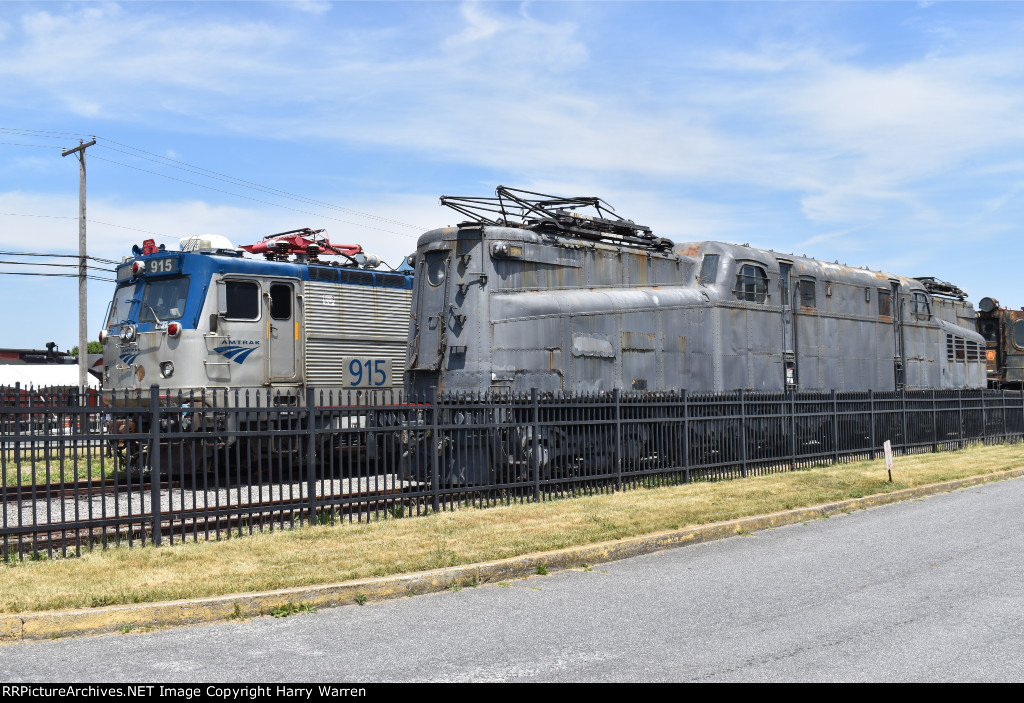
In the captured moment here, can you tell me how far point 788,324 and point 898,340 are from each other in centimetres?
524

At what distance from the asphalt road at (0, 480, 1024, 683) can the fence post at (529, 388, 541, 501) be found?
3.95 metres

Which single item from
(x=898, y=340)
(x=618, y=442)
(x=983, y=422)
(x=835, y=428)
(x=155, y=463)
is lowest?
(x=983, y=422)

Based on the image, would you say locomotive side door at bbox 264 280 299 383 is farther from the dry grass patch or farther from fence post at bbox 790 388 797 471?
fence post at bbox 790 388 797 471

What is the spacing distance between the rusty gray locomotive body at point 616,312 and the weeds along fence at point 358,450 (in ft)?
2.74

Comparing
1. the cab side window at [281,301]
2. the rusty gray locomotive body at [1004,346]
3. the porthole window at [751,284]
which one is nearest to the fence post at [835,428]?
the porthole window at [751,284]

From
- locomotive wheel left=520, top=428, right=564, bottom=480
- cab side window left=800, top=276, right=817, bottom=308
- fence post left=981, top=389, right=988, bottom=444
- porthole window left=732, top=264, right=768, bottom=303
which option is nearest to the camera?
locomotive wheel left=520, top=428, right=564, bottom=480

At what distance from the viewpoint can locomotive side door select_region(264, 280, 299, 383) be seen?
1599cm

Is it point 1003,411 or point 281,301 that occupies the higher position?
point 281,301

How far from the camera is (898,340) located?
74.5 feet

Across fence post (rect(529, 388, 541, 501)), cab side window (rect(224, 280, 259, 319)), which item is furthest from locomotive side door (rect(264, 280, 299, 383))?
fence post (rect(529, 388, 541, 501))

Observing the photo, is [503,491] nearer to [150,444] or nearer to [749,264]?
[150,444]

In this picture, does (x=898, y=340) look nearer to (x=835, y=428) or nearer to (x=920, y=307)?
(x=920, y=307)

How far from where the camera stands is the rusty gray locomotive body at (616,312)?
14.5 m

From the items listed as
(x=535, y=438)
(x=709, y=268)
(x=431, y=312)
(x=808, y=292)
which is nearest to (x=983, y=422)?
(x=808, y=292)
